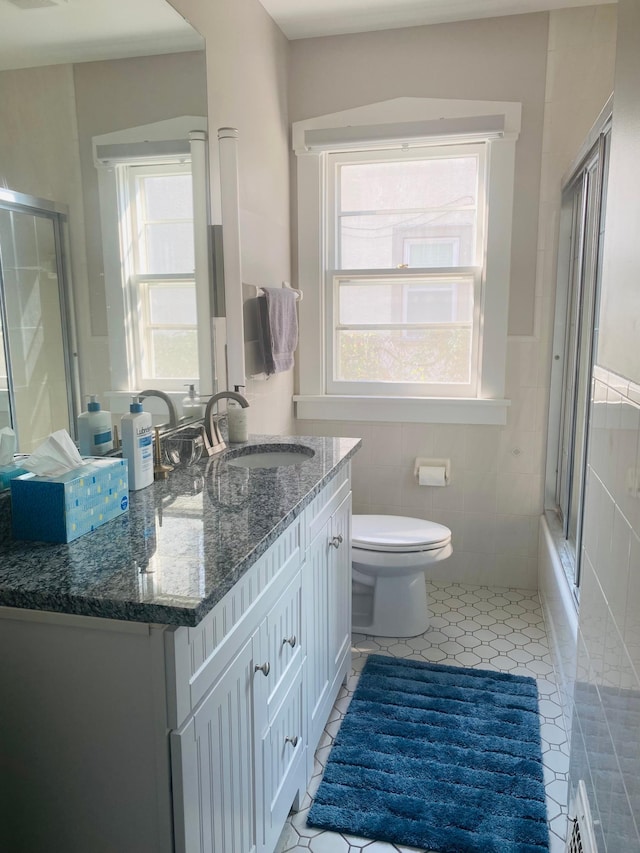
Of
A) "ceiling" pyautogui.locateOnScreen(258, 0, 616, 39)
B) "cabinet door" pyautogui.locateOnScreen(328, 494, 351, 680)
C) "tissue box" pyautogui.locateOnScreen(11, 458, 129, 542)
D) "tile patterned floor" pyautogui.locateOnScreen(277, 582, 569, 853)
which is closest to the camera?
"tissue box" pyautogui.locateOnScreen(11, 458, 129, 542)

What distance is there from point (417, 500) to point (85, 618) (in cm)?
233

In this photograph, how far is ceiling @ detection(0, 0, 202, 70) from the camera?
1.26 m

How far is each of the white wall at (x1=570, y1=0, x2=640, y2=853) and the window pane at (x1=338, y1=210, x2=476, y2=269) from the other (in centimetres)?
171

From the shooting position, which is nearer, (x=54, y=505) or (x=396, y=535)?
(x=54, y=505)

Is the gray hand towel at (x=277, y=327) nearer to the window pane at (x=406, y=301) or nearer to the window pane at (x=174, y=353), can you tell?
the window pane at (x=406, y=301)

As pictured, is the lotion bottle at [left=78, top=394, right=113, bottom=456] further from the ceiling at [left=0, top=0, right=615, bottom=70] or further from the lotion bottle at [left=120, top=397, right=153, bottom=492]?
the ceiling at [left=0, top=0, right=615, bottom=70]

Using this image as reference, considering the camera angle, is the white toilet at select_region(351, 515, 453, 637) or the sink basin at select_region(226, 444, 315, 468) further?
the white toilet at select_region(351, 515, 453, 637)

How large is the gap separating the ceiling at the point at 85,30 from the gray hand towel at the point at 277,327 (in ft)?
3.08

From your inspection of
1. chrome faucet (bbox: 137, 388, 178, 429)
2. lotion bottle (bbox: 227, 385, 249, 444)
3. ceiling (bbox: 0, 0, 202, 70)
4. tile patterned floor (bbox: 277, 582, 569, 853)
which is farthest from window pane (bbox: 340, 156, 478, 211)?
tile patterned floor (bbox: 277, 582, 569, 853)

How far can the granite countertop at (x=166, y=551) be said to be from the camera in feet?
3.22

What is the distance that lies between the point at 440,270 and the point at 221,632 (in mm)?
2288

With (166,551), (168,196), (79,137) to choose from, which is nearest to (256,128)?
(168,196)

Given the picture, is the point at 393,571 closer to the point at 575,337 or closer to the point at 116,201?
the point at 575,337

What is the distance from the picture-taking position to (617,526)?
111 centimetres
